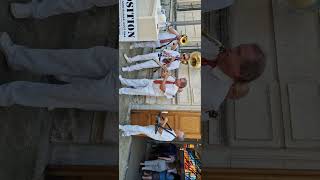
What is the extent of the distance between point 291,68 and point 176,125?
313 mm

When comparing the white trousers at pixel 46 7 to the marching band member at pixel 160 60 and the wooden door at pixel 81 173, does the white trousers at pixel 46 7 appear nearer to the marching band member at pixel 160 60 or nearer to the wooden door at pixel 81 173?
the marching band member at pixel 160 60

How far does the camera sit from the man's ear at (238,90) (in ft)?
1.69

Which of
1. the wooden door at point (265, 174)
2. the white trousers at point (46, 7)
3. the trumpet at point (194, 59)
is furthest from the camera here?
the white trousers at point (46, 7)

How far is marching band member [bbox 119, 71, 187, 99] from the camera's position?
0.78 meters

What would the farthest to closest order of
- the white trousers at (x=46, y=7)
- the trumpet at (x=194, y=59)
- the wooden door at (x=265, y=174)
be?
the white trousers at (x=46, y=7)
the trumpet at (x=194, y=59)
the wooden door at (x=265, y=174)

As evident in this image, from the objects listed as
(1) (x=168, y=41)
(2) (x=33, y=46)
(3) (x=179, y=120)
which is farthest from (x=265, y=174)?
(2) (x=33, y=46)

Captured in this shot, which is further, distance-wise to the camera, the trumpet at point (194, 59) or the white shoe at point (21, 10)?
the white shoe at point (21, 10)

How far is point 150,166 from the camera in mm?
750

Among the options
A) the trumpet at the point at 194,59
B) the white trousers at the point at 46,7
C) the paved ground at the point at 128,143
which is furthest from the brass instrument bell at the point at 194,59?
the white trousers at the point at 46,7

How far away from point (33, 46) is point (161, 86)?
320 millimetres

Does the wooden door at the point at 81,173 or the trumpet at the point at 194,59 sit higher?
the trumpet at the point at 194,59

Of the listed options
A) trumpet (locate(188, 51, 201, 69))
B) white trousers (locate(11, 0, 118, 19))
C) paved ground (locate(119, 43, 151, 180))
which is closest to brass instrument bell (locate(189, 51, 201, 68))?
trumpet (locate(188, 51, 201, 69))

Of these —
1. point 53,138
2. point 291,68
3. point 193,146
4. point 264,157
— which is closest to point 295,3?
point 291,68

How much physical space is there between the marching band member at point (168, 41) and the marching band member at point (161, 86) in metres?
0.06
